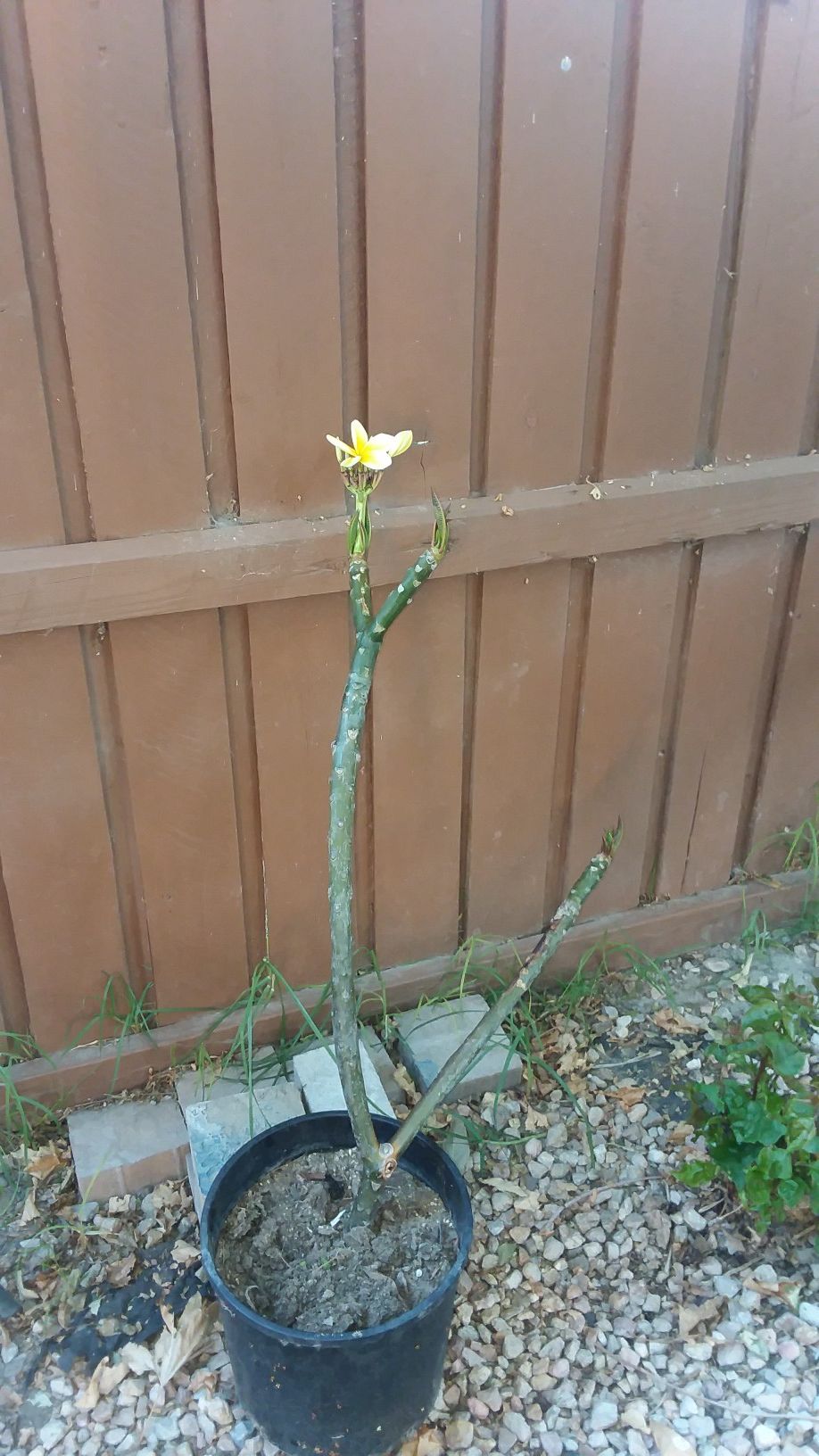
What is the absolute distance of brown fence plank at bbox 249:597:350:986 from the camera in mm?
1898

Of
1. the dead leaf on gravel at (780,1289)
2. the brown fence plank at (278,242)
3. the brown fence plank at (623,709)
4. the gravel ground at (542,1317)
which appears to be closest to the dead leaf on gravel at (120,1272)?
the gravel ground at (542,1317)

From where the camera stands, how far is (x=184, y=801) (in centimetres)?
196

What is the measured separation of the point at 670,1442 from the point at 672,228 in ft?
6.28

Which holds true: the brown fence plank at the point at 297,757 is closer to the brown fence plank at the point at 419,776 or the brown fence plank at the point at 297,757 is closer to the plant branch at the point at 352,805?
the brown fence plank at the point at 419,776

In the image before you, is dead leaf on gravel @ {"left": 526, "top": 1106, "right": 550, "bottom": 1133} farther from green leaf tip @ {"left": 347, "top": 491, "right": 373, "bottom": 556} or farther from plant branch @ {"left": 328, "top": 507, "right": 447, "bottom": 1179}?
green leaf tip @ {"left": 347, "top": 491, "right": 373, "bottom": 556}

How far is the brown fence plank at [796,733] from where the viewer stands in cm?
236

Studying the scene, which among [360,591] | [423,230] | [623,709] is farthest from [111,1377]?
[423,230]

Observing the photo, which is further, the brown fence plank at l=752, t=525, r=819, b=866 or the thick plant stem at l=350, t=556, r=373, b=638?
the brown fence plank at l=752, t=525, r=819, b=866

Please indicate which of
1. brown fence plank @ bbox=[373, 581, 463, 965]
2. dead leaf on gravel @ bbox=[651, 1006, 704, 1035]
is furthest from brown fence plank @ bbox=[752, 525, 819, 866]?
brown fence plank @ bbox=[373, 581, 463, 965]

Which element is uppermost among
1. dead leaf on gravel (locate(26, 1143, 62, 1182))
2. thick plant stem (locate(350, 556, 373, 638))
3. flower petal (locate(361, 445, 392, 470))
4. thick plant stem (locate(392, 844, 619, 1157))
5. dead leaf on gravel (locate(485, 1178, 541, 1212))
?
flower petal (locate(361, 445, 392, 470))

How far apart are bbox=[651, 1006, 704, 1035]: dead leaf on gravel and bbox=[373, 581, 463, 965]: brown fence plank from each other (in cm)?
47

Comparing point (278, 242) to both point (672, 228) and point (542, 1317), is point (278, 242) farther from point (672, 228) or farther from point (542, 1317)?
point (542, 1317)

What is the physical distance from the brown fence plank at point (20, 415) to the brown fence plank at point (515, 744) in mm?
769

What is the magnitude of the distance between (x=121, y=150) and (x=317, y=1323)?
5.37 ft
